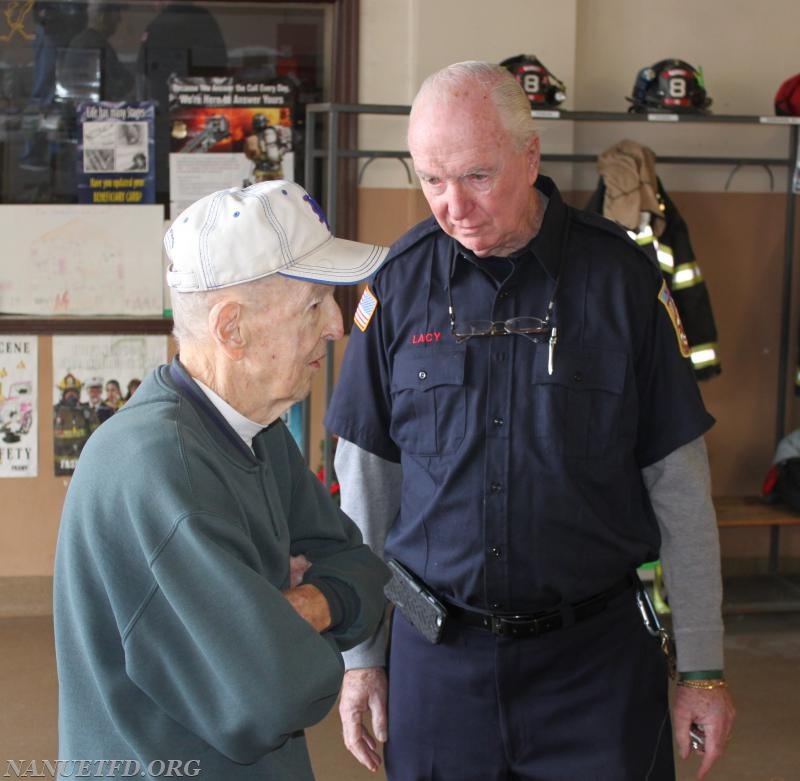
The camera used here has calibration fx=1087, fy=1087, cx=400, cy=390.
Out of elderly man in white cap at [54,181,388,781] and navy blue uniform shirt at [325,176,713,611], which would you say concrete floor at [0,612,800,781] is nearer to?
navy blue uniform shirt at [325,176,713,611]

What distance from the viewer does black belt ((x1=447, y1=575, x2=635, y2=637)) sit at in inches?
73.9

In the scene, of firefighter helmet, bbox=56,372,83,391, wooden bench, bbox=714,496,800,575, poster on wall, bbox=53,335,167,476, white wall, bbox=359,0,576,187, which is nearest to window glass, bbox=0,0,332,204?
white wall, bbox=359,0,576,187

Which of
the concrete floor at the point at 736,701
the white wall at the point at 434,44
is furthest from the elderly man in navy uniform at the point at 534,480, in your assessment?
the white wall at the point at 434,44

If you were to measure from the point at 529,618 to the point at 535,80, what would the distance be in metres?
2.89

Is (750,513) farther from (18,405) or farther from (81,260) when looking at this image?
(18,405)

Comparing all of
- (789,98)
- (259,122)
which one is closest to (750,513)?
(789,98)

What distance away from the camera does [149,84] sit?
15.0 ft

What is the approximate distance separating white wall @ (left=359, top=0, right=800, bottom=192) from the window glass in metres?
0.34

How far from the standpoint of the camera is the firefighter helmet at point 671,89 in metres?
4.40

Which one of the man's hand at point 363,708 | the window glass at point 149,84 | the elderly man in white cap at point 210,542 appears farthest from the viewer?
the window glass at point 149,84

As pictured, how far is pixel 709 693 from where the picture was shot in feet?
6.42

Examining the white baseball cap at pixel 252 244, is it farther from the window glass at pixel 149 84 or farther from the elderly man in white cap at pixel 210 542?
the window glass at pixel 149 84

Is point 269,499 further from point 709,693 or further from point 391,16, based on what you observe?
point 391,16

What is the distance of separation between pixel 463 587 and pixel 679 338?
1.94ft
